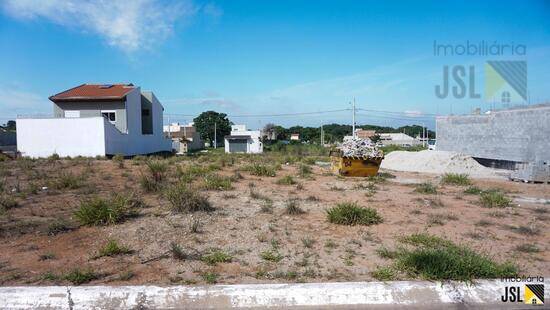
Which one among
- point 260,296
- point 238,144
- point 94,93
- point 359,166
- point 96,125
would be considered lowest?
point 260,296

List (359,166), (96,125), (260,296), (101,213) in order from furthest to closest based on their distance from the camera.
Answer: (96,125) < (359,166) < (101,213) < (260,296)

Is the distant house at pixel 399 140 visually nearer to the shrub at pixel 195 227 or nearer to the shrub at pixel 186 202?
the shrub at pixel 186 202

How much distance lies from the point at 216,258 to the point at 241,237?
1052mm

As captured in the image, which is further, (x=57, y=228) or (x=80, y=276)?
(x=57, y=228)

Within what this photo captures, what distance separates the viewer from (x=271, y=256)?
496 cm

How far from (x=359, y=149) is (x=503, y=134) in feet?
43.1

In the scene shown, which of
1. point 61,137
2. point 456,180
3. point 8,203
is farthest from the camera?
point 61,137

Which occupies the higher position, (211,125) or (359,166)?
(211,125)

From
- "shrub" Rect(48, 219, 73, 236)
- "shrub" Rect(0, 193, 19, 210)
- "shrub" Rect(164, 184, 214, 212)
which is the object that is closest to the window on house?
"shrub" Rect(0, 193, 19, 210)

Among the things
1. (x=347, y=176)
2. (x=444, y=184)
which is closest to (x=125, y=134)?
(x=347, y=176)

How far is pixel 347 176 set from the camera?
15359mm

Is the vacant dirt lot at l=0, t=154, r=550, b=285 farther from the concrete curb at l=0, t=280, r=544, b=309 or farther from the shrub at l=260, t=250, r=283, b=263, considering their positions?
the concrete curb at l=0, t=280, r=544, b=309

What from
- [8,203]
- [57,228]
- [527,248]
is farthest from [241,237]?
[8,203]

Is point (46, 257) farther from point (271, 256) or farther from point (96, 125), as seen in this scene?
point (96, 125)
